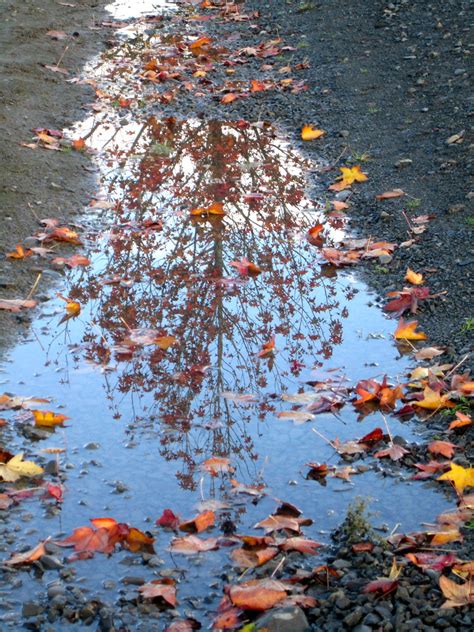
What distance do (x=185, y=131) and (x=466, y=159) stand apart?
2106 mm

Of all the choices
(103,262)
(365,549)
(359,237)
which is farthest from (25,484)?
(359,237)

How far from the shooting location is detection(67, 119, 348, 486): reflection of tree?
358 centimetres

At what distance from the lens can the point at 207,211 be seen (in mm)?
5121

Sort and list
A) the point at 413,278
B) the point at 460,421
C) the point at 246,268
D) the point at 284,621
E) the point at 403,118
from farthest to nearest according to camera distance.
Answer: the point at 403,118
the point at 246,268
the point at 413,278
the point at 460,421
the point at 284,621

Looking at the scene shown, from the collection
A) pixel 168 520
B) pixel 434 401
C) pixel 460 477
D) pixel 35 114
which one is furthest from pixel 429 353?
pixel 35 114

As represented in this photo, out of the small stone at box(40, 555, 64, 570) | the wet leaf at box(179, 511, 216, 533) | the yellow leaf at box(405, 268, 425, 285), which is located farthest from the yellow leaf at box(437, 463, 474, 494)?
the yellow leaf at box(405, 268, 425, 285)

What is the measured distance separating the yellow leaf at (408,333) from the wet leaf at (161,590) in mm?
1779

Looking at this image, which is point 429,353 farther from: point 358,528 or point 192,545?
point 192,545

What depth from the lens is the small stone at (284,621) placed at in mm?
2240

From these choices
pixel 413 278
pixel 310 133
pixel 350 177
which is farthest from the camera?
pixel 310 133

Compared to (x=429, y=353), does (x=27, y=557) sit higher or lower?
higher

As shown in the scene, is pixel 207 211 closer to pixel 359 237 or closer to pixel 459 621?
pixel 359 237

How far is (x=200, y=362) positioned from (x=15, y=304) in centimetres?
103

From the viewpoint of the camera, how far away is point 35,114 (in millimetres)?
6711
